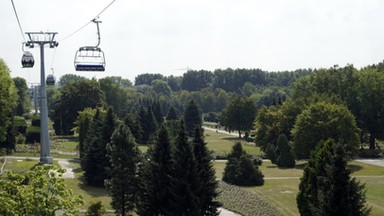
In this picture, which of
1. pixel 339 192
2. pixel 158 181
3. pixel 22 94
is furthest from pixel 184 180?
pixel 22 94

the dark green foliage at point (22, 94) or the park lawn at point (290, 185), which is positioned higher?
the dark green foliage at point (22, 94)

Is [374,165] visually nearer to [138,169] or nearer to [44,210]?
[138,169]

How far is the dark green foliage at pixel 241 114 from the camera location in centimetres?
9800

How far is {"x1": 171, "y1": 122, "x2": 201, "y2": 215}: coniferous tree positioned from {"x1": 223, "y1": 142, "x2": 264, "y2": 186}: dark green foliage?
62.9 feet

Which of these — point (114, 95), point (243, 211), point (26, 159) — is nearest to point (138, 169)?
point (243, 211)

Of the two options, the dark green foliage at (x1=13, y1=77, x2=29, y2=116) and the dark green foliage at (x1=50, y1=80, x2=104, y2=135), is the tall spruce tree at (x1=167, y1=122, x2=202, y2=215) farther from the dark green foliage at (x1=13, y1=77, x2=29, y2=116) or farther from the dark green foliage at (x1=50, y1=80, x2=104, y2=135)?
the dark green foliage at (x1=13, y1=77, x2=29, y2=116)

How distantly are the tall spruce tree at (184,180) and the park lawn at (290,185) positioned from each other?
946 cm

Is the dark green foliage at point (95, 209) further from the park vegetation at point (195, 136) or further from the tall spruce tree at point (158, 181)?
the tall spruce tree at point (158, 181)

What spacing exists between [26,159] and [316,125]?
99.4 ft

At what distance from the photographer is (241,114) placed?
321 ft

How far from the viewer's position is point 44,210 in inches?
675

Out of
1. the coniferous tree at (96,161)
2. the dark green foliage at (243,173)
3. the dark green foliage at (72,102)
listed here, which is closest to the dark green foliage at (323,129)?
the dark green foliage at (243,173)

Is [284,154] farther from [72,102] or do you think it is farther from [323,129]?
[72,102]

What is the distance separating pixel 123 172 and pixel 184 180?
5437 mm
